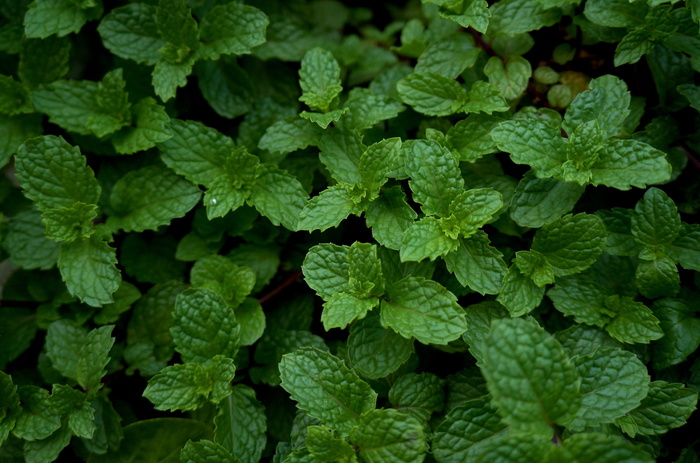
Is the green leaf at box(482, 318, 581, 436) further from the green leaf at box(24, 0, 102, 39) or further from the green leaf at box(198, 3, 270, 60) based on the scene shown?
the green leaf at box(24, 0, 102, 39)

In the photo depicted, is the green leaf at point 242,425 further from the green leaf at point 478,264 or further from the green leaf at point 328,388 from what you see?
the green leaf at point 478,264

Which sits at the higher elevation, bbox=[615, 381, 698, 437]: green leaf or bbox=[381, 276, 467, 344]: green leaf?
bbox=[381, 276, 467, 344]: green leaf

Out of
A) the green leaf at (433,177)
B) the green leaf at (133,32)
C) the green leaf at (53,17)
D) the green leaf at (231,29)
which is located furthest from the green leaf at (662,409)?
the green leaf at (53,17)

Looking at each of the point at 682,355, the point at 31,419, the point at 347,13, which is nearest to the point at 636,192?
the point at 682,355

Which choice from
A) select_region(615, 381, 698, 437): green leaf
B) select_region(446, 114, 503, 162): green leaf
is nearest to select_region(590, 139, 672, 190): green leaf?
select_region(446, 114, 503, 162): green leaf

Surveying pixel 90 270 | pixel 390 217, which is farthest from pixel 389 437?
pixel 90 270

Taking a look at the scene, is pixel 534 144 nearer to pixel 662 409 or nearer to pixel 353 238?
pixel 353 238

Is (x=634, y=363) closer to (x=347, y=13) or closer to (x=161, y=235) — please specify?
(x=161, y=235)
